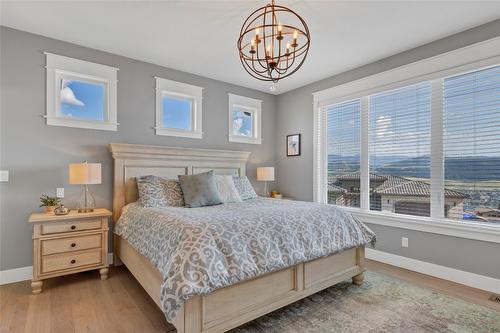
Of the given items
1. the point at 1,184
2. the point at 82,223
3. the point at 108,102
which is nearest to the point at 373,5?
the point at 108,102

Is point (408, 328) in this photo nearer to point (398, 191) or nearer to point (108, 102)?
point (398, 191)

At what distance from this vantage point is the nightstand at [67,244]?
260 cm

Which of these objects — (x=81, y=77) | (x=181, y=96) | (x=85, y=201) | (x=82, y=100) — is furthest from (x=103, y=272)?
(x=181, y=96)

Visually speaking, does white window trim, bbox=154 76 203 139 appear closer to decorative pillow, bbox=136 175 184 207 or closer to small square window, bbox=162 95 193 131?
small square window, bbox=162 95 193 131

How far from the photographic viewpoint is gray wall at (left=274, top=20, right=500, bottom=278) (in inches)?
110

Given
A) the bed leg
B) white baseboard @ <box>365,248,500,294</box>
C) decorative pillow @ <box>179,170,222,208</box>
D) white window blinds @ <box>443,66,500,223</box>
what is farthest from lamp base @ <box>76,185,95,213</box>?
white window blinds @ <box>443,66,500,223</box>

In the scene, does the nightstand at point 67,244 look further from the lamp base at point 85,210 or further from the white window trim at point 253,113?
the white window trim at point 253,113

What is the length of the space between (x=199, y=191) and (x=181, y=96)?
5.82 ft

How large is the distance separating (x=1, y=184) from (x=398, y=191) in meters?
4.77

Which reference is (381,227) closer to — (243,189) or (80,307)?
(243,189)

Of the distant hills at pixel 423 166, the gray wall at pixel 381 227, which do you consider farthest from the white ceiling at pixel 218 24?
the distant hills at pixel 423 166

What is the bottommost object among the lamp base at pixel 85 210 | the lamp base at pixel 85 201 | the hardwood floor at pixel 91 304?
the hardwood floor at pixel 91 304

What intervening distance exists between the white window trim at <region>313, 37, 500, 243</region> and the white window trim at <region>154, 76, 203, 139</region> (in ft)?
6.99

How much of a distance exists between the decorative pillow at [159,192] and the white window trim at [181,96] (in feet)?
3.07
